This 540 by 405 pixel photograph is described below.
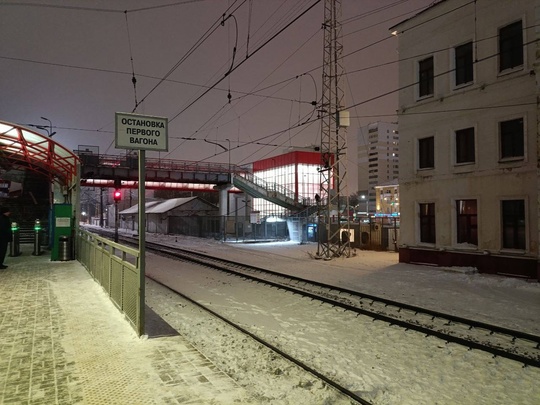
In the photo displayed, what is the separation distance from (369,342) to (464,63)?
14.4 meters

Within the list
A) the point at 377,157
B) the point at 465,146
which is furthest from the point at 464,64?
the point at 377,157

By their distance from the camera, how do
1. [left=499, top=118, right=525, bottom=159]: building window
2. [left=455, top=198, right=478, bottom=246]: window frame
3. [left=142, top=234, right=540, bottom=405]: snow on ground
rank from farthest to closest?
[left=455, top=198, right=478, bottom=246]: window frame, [left=499, top=118, right=525, bottom=159]: building window, [left=142, top=234, right=540, bottom=405]: snow on ground

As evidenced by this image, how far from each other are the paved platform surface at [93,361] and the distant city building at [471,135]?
1351 centimetres

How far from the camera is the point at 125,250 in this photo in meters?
6.99

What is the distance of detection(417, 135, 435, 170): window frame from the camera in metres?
18.3

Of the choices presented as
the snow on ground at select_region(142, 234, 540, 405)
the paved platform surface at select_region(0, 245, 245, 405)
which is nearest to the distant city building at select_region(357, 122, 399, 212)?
the snow on ground at select_region(142, 234, 540, 405)

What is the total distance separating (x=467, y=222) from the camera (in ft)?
54.8

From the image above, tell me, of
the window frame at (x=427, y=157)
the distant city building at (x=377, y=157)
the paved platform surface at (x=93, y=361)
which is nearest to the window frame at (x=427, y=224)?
the window frame at (x=427, y=157)

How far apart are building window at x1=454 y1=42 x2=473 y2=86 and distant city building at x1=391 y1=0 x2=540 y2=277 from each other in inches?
1.7

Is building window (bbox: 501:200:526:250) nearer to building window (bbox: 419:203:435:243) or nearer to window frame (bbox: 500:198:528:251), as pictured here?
window frame (bbox: 500:198:528:251)

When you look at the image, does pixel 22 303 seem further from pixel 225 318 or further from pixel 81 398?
pixel 81 398

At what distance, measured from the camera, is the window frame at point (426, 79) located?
18.2m

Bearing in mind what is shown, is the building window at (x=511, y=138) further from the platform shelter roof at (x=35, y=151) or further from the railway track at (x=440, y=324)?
the platform shelter roof at (x=35, y=151)

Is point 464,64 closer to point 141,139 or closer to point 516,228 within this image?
point 516,228
